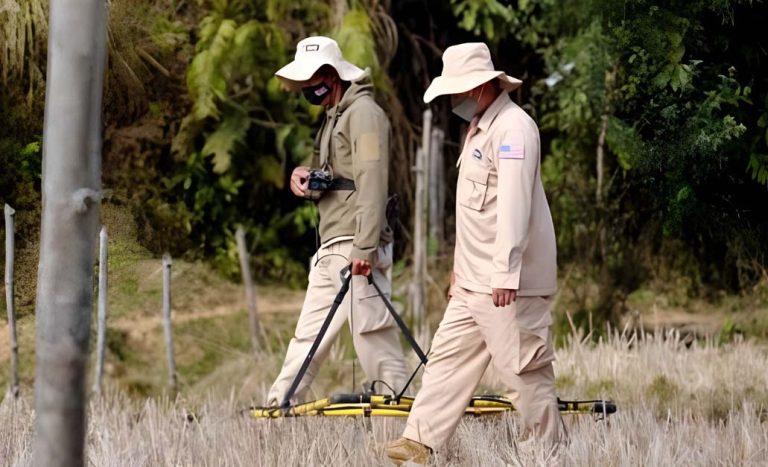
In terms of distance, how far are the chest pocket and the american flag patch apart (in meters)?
0.15

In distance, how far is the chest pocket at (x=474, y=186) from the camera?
18.7 feet

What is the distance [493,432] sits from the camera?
20.6 ft

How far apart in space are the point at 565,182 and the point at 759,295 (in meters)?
1.95

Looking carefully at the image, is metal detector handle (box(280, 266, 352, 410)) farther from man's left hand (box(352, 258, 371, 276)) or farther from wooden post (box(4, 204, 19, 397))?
wooden post (box(4, 204, 19, 397))

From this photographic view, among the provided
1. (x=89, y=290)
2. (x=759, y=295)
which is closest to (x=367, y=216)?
(x=89, y=290)

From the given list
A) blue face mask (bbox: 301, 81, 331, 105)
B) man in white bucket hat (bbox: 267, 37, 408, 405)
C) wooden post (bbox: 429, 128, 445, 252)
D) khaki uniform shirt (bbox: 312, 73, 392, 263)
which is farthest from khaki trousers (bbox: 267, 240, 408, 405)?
wooden post (bbox: 429, 128, 445, 252)

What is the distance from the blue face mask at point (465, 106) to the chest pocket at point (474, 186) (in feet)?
0.81

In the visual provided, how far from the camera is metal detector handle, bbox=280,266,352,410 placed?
649 centimetres

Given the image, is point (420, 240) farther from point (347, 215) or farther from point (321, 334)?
point (321, 334)

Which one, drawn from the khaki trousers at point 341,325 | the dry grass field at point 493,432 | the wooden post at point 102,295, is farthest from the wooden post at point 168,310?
the khaki trousers at point 341,325

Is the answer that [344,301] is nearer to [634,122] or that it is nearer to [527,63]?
[634,122]

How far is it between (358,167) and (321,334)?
30.2 inches

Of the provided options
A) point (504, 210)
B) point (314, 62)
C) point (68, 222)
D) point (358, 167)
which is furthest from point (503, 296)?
point (68, 222)

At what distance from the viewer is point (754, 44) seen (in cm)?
705
